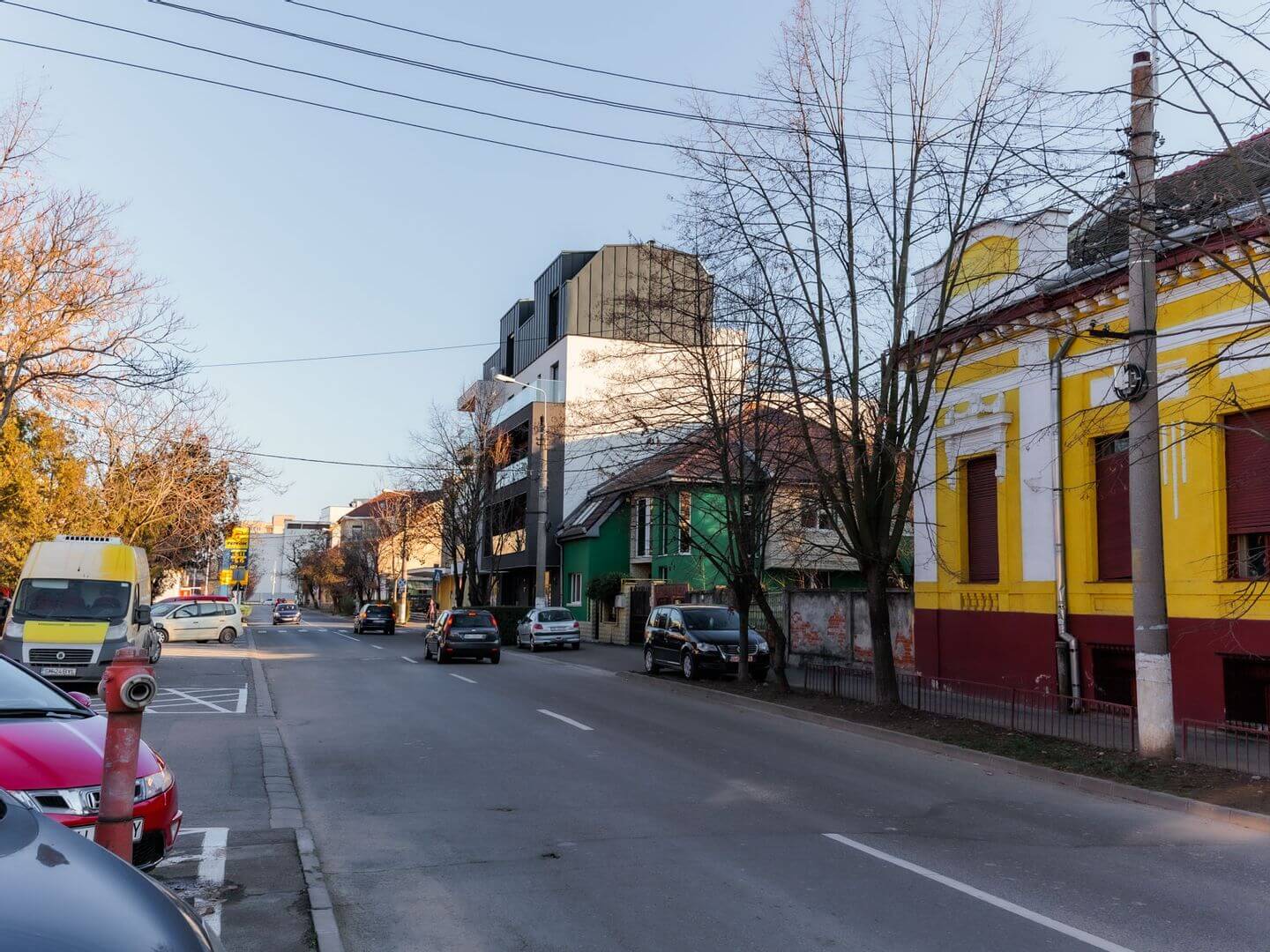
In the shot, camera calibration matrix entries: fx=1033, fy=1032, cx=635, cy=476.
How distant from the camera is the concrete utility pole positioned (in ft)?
37.6

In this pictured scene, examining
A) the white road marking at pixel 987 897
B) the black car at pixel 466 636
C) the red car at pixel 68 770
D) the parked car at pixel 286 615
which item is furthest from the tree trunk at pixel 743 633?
the parked car at pixel 286 615

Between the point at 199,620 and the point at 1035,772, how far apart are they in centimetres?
3400

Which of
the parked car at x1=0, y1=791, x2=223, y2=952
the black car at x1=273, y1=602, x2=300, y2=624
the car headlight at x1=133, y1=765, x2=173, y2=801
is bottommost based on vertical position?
the black car at x1=273, y1=602, x2=300, y2=624

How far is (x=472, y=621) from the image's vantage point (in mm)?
30172

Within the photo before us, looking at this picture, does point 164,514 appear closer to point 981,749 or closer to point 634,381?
point 634,381

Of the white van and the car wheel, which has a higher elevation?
the white van

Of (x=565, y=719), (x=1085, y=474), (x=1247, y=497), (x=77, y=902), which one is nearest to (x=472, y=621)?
(x=565, y=719)

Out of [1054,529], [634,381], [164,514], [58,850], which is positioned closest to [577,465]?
[164,514]

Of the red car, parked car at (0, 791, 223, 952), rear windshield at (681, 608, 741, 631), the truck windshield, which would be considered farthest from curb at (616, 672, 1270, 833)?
the truck windshield

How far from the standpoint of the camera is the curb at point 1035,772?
30.9ft

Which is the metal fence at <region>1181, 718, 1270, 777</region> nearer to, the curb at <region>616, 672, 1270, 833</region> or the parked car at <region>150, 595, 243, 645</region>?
the curb at <region>616, 672, 1270, 833</region>

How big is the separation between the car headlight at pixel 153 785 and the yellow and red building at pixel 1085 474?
9.46 m

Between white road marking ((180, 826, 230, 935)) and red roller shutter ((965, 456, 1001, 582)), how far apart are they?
14.8m

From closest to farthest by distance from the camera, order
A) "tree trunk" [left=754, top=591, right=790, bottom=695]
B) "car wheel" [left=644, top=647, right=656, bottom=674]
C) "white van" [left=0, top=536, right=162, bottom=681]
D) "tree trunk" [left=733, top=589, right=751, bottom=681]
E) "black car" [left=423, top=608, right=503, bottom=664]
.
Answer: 1. "white van" [left=0, top=536, right=162, bottom=681]
2. "tree trunk" [left=754, top=591, right=790, bottom=695]
3. "tree trunk" [left=733, top=589, right=751, bottom=681]
4. "car wheel" [left=644, top=647, right=656, bottom=674]
5. "black car" [left=423, top=608, right=503, bottom=664]
